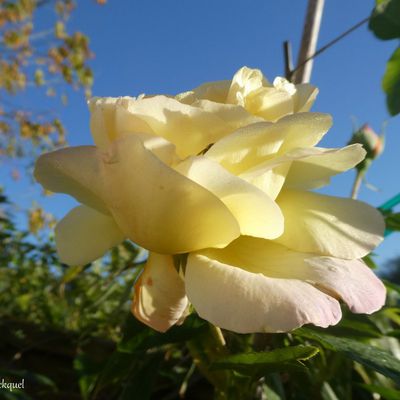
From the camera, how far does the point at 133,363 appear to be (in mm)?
446

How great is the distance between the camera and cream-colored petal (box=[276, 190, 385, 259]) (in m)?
0.24

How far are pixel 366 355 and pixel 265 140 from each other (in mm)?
147

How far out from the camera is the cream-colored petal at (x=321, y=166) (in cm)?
26

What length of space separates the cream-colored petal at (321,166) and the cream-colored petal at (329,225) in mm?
13

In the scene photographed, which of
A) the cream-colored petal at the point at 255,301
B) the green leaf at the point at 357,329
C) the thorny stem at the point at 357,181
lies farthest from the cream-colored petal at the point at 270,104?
the thorny stem at the point at 357,181

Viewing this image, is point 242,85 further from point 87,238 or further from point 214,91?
point 87,238

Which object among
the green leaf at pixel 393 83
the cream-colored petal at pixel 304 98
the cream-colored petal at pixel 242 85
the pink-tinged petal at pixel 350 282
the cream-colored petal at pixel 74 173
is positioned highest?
the green leaf at pixel 393 83

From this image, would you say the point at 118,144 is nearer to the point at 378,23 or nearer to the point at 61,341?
the point at 378,23

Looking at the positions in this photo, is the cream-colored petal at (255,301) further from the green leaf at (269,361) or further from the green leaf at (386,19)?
the green leaf at (386,19)

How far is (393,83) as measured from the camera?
1.68 feet

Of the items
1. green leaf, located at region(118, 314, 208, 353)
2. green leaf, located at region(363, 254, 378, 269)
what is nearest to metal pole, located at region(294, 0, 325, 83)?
green leaf, located at region(363, 254, 378, 269)

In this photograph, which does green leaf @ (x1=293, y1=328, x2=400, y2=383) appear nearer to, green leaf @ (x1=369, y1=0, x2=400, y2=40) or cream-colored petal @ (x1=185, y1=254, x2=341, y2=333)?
cream-colored petal @ (x1=185, y1=254, x2=341, y2=333)

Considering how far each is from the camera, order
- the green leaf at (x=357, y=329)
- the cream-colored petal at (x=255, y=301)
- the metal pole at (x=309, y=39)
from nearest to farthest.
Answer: the cream-colored petal at (x=255, y=301) < the green leaf at (x=357, y=329) < the metal pole at (x=309, y=39)

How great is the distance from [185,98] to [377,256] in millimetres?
356
